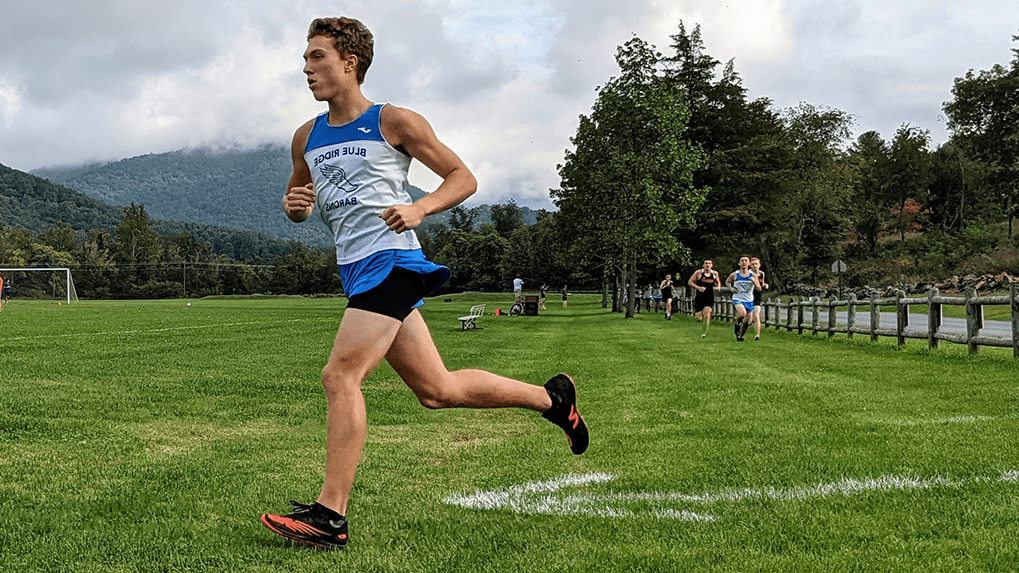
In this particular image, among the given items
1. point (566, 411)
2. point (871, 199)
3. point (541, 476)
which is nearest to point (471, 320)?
point (541, 476)

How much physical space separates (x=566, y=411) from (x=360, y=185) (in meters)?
1.70

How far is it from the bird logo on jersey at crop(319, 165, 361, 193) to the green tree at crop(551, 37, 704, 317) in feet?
119

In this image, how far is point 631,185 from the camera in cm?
4106

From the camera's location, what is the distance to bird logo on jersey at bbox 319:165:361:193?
373cm

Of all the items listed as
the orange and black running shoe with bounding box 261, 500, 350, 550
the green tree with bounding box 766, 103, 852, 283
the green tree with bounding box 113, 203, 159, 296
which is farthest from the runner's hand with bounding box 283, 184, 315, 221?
the green tree with bounding box 113, 203, 159, 296

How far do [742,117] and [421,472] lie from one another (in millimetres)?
50643

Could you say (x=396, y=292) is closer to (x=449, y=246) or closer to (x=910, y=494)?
(x=910, y=494)

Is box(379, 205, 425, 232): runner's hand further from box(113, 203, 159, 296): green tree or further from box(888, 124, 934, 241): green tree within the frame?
box(113, 203, 159, 296): green tree

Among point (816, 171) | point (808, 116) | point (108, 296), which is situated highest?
point (808, 116)

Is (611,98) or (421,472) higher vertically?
(611,98)

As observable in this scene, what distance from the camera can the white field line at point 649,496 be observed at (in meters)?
4.16

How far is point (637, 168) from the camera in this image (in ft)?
135

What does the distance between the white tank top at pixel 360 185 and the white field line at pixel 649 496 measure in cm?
146

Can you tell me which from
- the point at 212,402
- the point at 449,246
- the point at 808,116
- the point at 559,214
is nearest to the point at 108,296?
the point at 449,246
